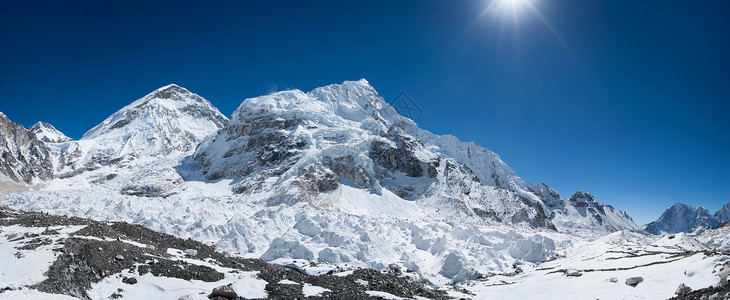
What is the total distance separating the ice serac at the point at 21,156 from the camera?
12900cm

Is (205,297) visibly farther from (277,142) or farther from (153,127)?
(153,127)

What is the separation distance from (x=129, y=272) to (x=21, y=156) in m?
163

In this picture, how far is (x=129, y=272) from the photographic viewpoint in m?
18.4

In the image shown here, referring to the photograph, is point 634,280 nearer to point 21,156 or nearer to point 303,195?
point 303,195

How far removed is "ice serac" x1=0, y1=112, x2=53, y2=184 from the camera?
5079 inches

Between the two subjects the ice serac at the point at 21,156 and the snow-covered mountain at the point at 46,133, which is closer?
the ice serac at the point at 21,156

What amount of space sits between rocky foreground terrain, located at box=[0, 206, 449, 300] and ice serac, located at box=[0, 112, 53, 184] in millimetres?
137055

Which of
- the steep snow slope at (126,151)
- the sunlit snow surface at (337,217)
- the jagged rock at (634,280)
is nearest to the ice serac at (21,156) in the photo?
the steep snow slope at (126,151)

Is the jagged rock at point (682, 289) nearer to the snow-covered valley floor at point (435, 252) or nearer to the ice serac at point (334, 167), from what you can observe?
the snow-covered valley floor at point (435, 252)

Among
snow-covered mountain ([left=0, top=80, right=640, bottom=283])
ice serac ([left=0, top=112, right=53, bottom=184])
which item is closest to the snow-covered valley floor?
snow-covered mountain ([left=0, top=80, right=640, bottom=283])

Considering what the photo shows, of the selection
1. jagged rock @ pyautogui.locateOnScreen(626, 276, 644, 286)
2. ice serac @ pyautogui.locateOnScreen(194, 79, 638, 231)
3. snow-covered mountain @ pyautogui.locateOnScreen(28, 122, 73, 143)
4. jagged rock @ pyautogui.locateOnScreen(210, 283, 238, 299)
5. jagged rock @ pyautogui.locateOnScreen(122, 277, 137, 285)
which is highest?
snow-covered mountain @ pyautogui.locateOnScreen(28, 122, 73, 143)

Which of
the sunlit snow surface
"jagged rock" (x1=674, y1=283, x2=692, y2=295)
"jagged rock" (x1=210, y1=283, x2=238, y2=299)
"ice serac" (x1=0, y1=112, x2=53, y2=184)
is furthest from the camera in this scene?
"ice serac" (x1=0, y1=112, x2=53, y2=184)

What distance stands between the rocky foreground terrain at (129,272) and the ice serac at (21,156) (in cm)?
13706

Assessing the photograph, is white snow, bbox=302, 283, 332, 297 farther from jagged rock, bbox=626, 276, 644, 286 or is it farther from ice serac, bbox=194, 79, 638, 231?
ice serac, bbox=194, 79, 638, 231
